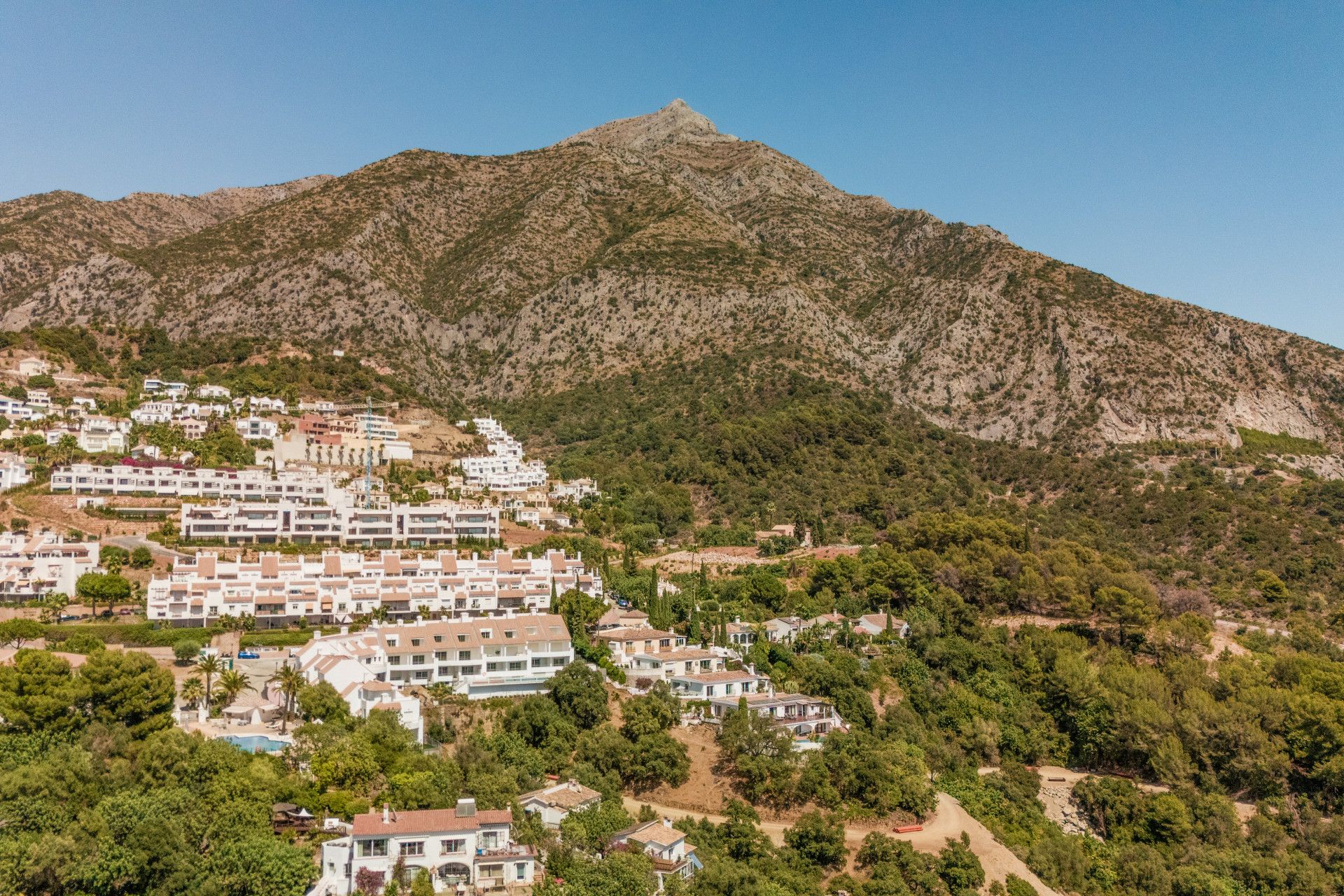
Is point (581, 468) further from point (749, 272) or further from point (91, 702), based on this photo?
point (91, 702)

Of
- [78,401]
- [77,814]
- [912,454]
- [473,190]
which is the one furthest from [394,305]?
[77,814]

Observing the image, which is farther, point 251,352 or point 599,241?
point 599,241

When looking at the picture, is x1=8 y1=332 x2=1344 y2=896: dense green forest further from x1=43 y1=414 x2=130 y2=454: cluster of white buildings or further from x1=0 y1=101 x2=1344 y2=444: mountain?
x1=43 y1=414 x2=130 y2=454: cluster of white buildings

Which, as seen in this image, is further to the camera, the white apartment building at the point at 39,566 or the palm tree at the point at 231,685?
the white apartment building at the point at 39,566

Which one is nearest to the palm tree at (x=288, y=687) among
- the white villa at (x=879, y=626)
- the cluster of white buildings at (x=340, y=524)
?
the cluster of white buildings at (x=340, y=524)

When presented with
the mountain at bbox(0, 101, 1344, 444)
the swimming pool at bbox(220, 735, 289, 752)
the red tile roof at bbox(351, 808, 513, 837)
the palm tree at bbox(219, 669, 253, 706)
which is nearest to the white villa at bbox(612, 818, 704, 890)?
the red tile roof at bbox(351, 808, 513, 837)

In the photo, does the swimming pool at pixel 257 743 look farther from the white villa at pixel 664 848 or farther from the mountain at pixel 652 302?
the mountain at pixel 652 302
